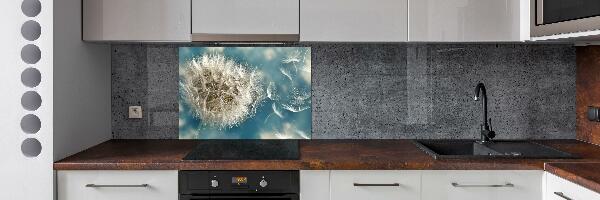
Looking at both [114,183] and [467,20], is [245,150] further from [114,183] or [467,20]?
[467,20]

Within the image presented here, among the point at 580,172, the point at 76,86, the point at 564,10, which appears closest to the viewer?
the point at 580,172

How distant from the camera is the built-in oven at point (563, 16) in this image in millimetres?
2152

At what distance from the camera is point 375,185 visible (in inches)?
93.2

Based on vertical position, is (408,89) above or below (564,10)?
below

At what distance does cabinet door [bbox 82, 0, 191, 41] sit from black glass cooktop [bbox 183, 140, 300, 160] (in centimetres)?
52

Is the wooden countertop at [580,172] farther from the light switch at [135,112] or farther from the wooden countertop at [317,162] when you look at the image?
the light switch at [135,112]

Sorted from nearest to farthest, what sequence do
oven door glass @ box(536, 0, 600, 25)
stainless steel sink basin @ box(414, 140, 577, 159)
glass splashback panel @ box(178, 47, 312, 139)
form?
oven door glass @ box(536, 0, 600, 25)
stainless steel sink basin @ box(414, 140, 577, 159)
glass splashback panel @ box(178, 47, 312, 139)

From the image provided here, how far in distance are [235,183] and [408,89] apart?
115 centimetres

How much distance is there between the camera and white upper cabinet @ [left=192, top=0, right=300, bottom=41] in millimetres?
2654

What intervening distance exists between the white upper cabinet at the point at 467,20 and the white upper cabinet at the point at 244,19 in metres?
0.55

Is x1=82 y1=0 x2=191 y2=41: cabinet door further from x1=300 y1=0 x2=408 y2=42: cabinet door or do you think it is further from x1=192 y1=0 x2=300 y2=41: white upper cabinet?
x1=300 y1=0 x2=408 y2=42: cabinet door
